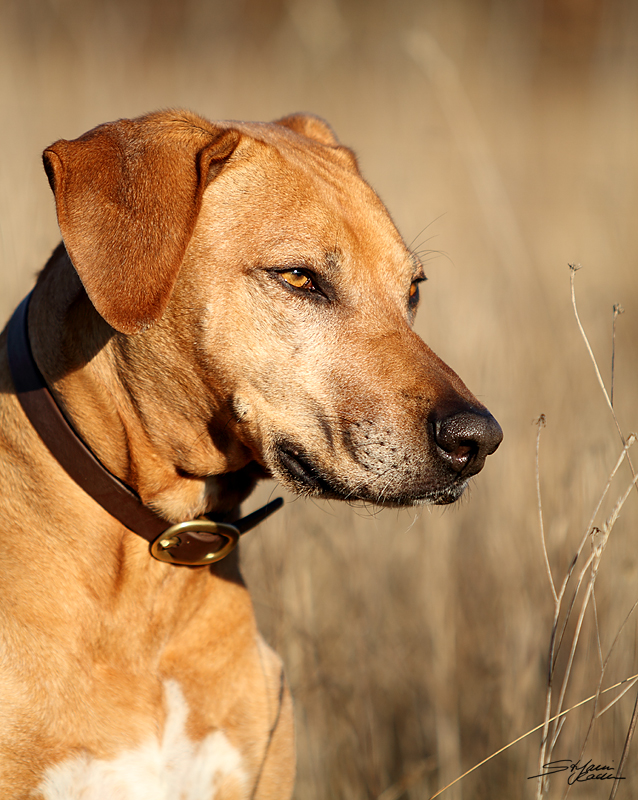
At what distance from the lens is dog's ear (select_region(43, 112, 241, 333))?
5.71 feet

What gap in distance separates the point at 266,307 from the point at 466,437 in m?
0.58

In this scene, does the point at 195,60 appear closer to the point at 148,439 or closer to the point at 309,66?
the point at 309,66

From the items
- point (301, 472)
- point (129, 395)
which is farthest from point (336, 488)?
point (129, 395)

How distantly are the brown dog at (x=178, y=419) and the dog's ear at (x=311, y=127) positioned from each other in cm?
78

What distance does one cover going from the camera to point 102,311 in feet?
5.64

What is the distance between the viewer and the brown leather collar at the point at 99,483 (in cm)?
194

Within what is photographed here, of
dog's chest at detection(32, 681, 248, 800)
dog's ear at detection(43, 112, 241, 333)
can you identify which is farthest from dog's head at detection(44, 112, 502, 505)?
dog's chest at detection(32, 681, 248, 800)

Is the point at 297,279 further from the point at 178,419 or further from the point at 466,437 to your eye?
the point at 466,437

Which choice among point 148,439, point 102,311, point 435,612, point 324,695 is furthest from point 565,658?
point 102,311

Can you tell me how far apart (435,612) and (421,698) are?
0.34 metres

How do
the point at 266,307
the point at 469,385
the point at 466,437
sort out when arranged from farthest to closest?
the point at 469,385
the point at 266,307
the point at 466,437

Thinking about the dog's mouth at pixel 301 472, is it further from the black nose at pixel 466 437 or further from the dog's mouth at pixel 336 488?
the black nose at pixel 466 437

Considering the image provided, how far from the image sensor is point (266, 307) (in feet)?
6.23
